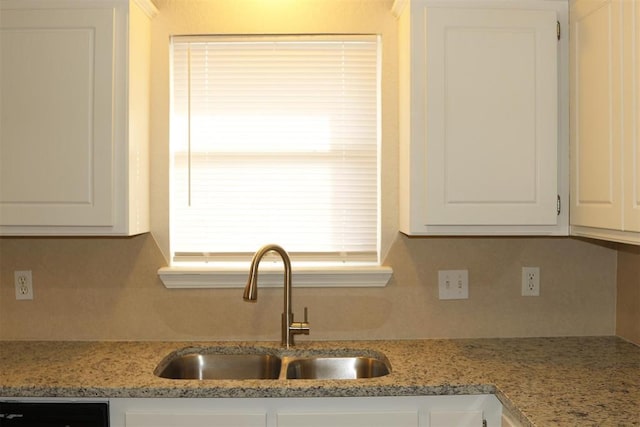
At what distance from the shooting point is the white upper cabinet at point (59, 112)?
2098 mm

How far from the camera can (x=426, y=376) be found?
1.91 meters

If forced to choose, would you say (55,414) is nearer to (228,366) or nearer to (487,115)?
(228,366)

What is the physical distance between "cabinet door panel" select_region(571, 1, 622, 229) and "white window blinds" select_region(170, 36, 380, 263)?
0.76m

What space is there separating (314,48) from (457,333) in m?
1.30

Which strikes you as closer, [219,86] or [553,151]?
[553,151]

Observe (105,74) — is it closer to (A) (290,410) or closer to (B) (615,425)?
(A) (290,410)

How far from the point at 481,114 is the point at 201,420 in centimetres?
137

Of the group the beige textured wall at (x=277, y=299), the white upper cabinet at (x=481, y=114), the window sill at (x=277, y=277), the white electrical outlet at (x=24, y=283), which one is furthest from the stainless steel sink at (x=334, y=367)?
the white electrical outlet at (x=24, y=283)

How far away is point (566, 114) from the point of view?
2.15m

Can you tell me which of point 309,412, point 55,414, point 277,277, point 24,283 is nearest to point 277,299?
point 277,277

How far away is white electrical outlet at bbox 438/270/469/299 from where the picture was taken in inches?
96.4

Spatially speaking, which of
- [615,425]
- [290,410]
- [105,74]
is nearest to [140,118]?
[105,74]

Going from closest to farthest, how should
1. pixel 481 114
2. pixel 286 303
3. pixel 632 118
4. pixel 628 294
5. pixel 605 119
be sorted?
pixel 632 118 < pixel 605 119 < pixel 481 114 < pixel 286 303 < pixel 628 294

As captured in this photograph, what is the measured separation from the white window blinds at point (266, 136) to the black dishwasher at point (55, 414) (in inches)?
31.9
